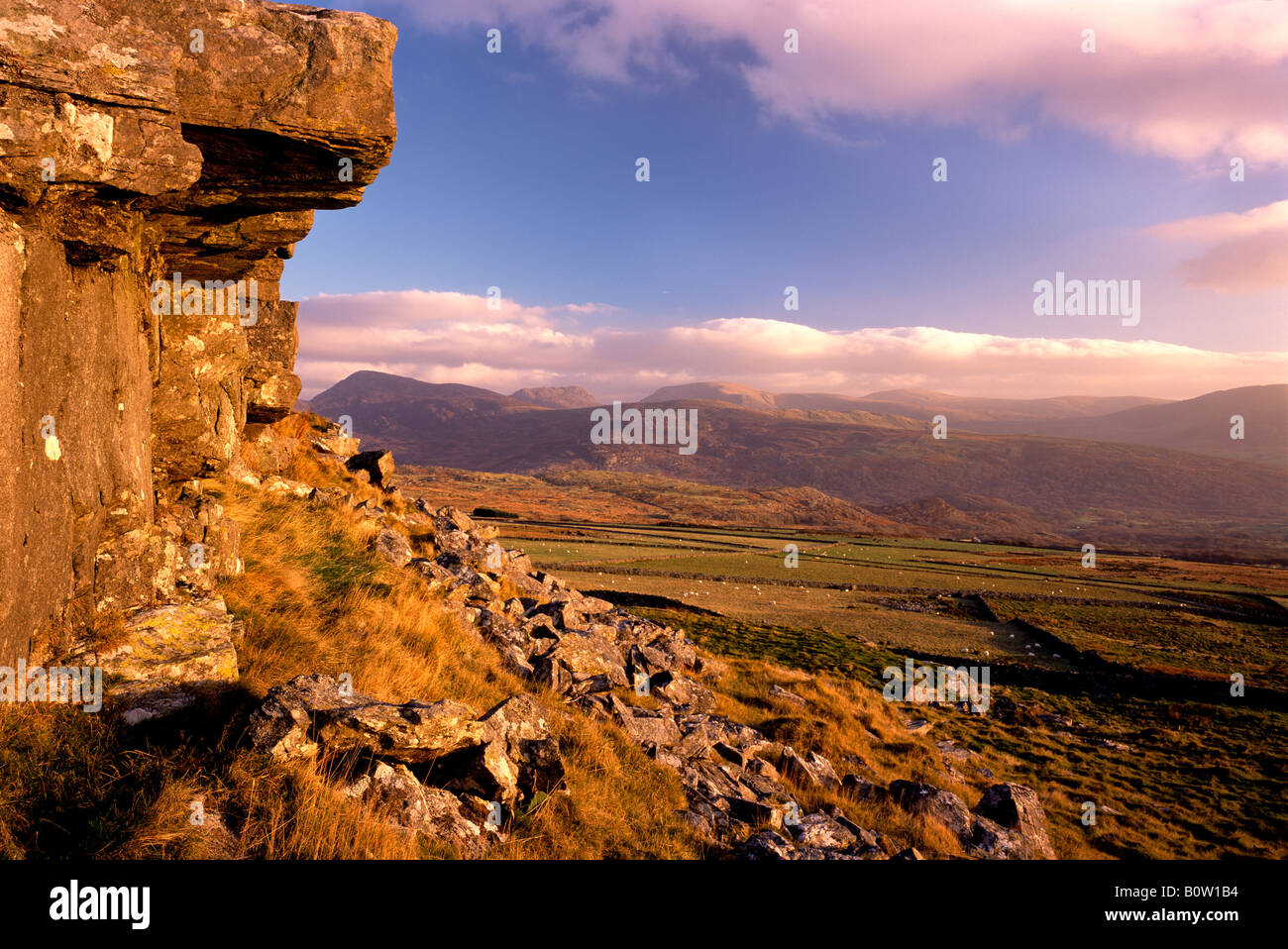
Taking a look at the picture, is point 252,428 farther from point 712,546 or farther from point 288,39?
point 712,546

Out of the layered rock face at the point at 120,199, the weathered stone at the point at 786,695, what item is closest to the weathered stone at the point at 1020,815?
the weathered stone at the point at 786,695

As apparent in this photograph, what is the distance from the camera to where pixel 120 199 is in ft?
20.4

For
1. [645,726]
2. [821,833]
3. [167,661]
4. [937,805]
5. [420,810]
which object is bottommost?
[937,805]

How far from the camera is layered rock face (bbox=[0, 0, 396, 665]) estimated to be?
550 cm

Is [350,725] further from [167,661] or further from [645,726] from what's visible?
[645,726]

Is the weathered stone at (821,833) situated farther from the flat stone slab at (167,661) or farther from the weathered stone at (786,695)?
the weathered stone at (786,695)

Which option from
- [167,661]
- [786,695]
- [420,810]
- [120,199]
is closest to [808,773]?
[786,695]

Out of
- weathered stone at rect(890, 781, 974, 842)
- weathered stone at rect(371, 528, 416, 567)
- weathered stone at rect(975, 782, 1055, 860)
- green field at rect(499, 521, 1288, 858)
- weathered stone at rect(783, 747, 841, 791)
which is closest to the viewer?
weathered stone at rect(890, 781, 974, 842)

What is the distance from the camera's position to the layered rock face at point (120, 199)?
550 cm

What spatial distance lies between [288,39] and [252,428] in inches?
523

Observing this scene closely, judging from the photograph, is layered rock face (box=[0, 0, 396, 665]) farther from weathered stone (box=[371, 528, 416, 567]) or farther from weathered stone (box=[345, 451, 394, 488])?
weathered stone (box=[345, 451, 394, 488])

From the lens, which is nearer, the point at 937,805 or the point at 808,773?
the point at 937,805

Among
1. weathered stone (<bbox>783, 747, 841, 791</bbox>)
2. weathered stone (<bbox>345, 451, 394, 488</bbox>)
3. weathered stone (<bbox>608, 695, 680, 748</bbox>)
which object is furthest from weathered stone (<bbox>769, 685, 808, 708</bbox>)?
weathered stone (<bbox>345, 451, 394, 488</bbox>)

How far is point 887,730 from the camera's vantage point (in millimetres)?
Result: 18641
